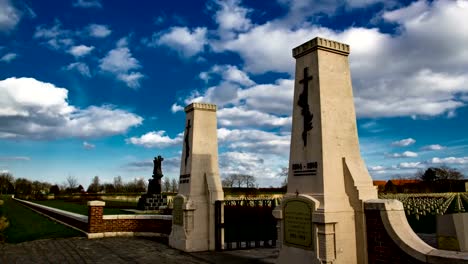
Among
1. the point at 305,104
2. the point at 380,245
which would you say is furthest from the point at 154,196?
the point at 380,245

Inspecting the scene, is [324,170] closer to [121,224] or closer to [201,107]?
[201,107]

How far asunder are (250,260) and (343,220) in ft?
12.2

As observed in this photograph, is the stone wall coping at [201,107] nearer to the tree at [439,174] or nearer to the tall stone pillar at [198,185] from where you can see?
the tall stone pillar at [198,185]

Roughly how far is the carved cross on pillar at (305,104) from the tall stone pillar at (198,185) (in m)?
5.11

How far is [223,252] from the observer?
1088 centimetres

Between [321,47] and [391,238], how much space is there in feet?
12.0

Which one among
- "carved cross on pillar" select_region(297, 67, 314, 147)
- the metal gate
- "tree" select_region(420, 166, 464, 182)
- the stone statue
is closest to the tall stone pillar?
the metal gate

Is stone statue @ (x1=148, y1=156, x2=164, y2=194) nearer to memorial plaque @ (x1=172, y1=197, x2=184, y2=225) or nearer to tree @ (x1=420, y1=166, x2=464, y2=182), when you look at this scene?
memorial plaque @ (x1=172, y1=197, x2=184, y2=225)

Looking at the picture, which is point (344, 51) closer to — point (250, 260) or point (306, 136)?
point (306, 136)

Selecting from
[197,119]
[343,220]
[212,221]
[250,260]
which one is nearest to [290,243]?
[343,220]

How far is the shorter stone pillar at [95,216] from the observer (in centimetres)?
1385

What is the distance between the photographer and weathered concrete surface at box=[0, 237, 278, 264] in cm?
958

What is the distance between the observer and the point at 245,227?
17.7 metres

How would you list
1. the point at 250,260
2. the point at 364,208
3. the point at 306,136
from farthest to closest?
the point at 250,260 < the point at 306,136 < the point at 364,208
